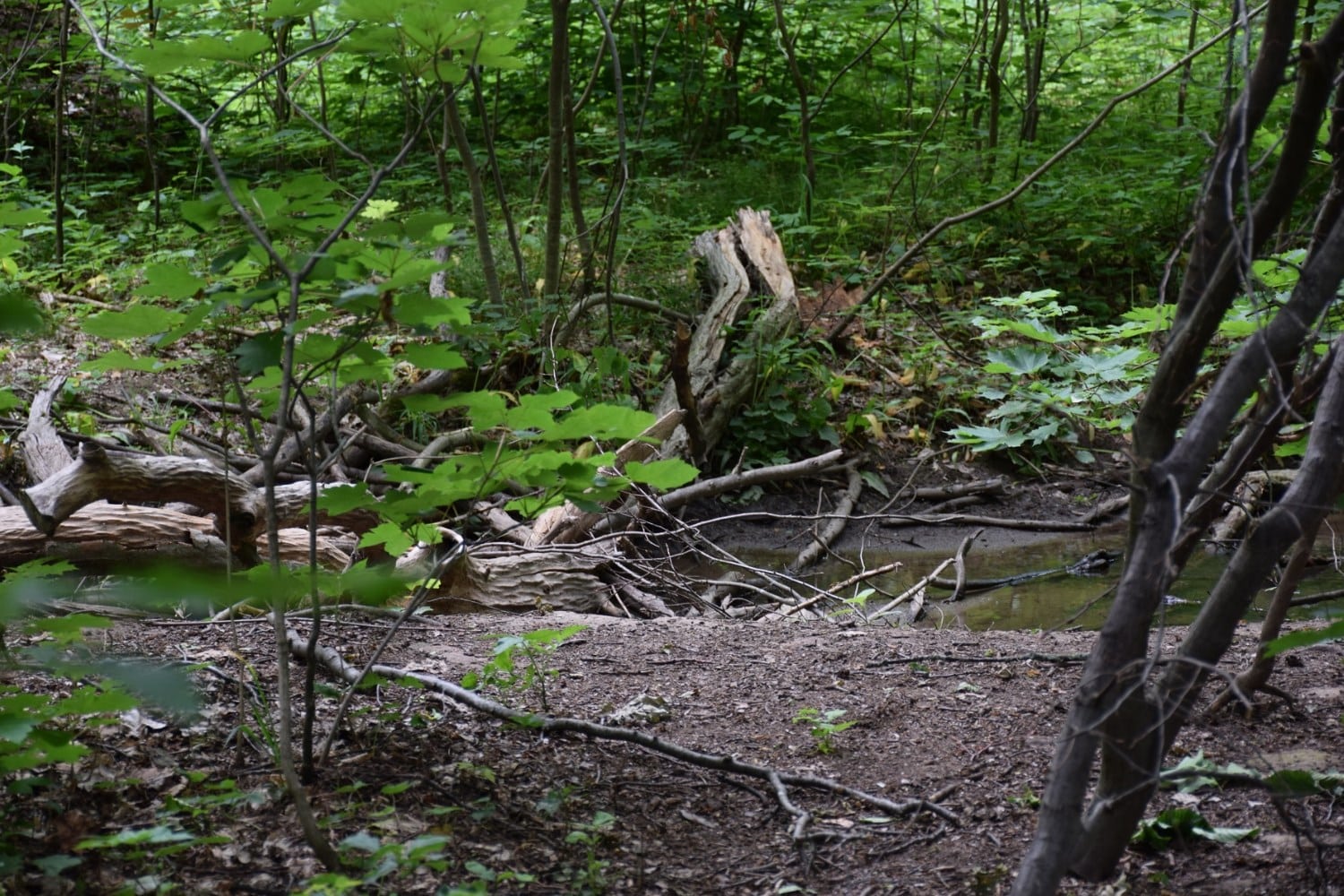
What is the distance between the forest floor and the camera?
6.14 feet

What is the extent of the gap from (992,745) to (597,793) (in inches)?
38.6

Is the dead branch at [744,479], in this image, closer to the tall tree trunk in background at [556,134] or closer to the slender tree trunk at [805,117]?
the tall tree trunk in background at [556,134]

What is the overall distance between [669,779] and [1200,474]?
4.60 ft

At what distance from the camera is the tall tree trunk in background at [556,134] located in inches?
233

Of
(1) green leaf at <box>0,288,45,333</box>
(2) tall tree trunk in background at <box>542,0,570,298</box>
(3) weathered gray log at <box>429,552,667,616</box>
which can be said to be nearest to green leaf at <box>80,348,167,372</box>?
(1) green leaf at <box>0,288,45,333</box>

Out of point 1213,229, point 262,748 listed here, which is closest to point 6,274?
point 262,748

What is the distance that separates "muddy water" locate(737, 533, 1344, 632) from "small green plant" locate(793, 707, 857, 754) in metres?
1.72

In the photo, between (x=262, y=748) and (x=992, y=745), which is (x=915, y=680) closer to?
(x=992, y=745)

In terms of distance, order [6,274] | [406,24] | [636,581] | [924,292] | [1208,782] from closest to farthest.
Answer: [406,24]
[1208,782]
[636,581]
[6,274]
[924,292]

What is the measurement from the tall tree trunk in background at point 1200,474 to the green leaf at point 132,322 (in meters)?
1.55

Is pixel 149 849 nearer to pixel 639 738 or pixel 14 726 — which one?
pixel 14 726

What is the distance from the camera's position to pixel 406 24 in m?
1.82

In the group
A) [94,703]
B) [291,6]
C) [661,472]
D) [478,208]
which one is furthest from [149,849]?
[478,208]

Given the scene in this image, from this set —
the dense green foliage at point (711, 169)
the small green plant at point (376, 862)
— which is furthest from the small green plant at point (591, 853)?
the dense green foliage at point (711, 169)
